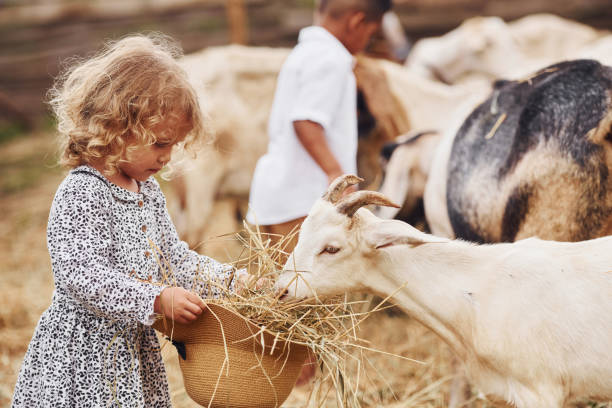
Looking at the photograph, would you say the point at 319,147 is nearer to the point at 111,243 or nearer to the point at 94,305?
the point at 111,243

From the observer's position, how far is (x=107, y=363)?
2.38 m

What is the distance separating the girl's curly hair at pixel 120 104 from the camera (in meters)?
2.41

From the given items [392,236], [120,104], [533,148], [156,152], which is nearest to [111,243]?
[156,152]

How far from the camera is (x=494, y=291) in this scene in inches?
101

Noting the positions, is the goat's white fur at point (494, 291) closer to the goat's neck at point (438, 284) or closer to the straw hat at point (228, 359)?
the goat's neck at point (438, 284)

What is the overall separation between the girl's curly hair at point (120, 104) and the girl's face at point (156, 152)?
0.06 feet

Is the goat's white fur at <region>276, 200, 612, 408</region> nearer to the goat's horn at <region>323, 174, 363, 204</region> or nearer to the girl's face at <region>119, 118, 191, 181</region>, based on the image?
the goat's horn at <region>323, 174, 363, 204</region>

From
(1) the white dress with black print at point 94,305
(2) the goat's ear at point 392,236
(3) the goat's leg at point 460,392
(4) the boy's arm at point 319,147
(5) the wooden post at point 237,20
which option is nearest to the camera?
(1) the white dress with black print at point 94,305

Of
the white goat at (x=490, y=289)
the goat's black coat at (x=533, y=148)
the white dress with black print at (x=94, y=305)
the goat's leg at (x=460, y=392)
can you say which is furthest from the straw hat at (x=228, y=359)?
the goat's leg at (x=460, y=392)

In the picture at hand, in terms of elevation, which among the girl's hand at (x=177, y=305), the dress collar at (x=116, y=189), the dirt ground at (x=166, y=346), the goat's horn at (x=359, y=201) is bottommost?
the dirt ground at (x=166, y=346)

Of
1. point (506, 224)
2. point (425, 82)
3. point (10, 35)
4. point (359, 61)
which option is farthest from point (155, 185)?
point (10, 35)

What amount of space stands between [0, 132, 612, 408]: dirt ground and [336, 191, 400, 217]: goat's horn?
581mm

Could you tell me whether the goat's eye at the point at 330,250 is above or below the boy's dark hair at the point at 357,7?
below

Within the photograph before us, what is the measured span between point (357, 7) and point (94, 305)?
222 centimetres
